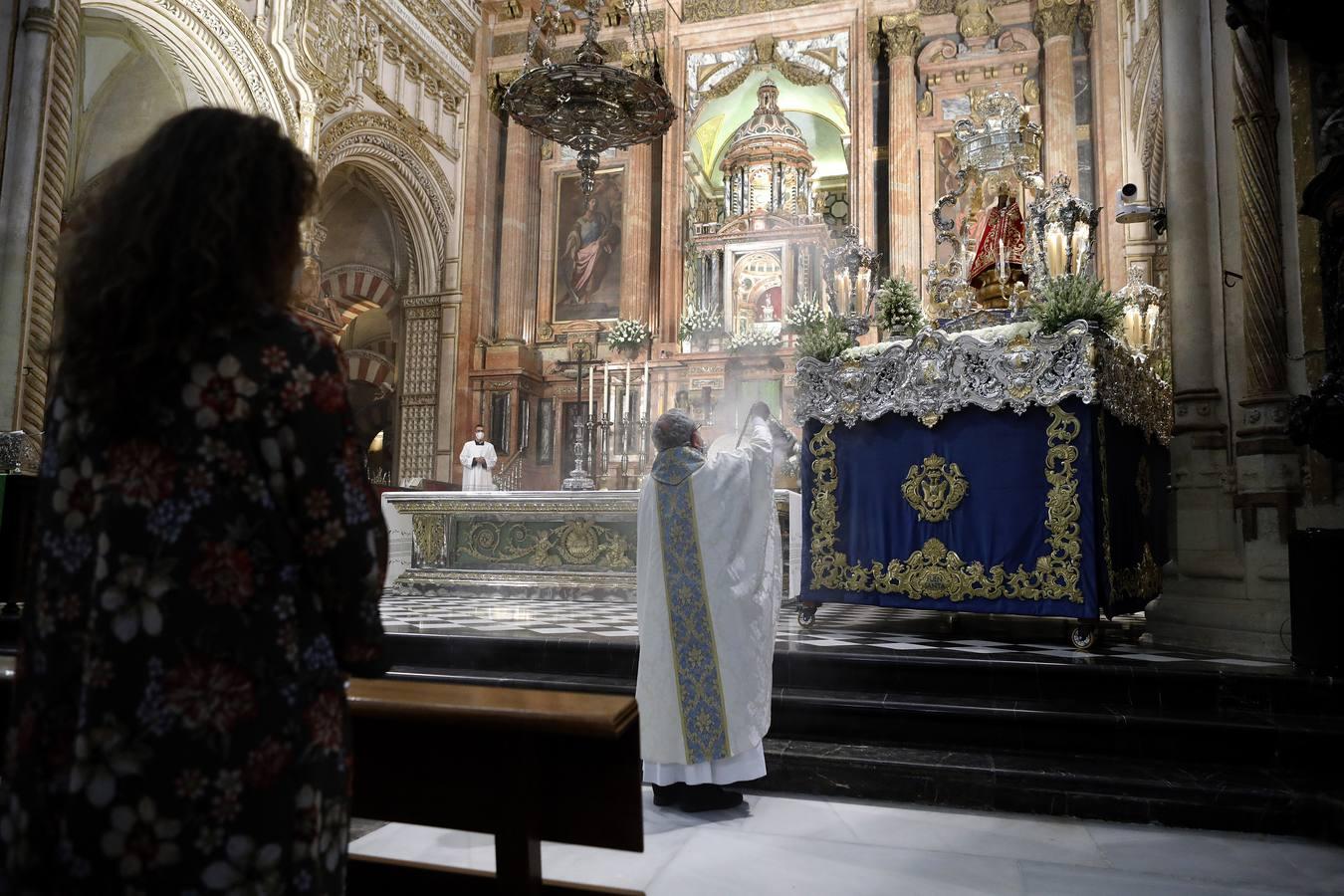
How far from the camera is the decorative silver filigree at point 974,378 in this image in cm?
462

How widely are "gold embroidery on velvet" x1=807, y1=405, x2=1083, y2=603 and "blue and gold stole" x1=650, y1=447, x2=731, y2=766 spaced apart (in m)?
1.77

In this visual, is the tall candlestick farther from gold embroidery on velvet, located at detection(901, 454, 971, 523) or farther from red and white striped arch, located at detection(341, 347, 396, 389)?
red and white striped arch, located at detection(341, 347, 396, 389)

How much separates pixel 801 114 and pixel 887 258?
6822 millimetres

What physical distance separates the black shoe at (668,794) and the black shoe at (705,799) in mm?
38

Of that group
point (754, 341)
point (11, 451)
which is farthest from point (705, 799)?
point (754, 341)

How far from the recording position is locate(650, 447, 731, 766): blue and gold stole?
3.36 metres

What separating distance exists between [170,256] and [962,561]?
14.3ft

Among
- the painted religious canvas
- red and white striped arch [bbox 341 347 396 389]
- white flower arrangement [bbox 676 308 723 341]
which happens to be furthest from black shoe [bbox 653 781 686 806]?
red and white striped arch [bbox 341 347 396 389]

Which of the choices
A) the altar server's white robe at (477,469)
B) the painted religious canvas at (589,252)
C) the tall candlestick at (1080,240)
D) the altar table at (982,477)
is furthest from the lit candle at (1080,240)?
the painted religious canvas at (589,252)

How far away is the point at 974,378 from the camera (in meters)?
4.86

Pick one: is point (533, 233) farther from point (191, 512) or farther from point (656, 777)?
point (191, 512)

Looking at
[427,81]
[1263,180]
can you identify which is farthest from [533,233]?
[1263,180]

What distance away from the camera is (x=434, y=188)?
14.3 meters

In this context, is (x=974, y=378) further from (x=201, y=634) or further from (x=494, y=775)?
(x=201, y=634)
